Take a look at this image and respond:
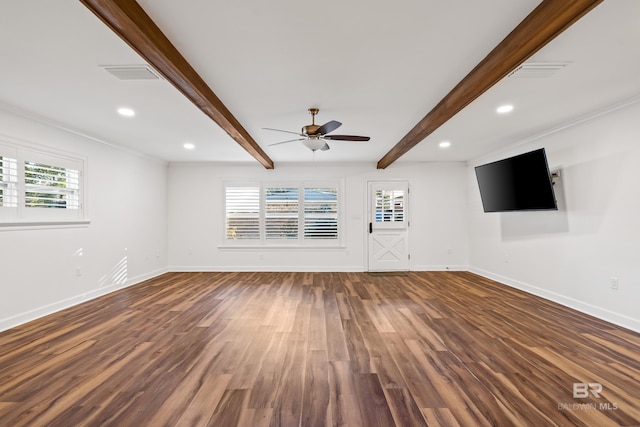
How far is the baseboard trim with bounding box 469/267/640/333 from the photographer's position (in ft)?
10.5

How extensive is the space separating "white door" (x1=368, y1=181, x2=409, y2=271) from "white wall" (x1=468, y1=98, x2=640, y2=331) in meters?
2.23

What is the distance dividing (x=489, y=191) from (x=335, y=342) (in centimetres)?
409

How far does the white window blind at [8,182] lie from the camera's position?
10.9 feet

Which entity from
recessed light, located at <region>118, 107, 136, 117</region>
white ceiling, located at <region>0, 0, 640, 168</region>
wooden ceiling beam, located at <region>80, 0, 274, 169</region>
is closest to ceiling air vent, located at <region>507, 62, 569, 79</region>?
white ceiling, located at <region>0, 0, 640, 168</region>

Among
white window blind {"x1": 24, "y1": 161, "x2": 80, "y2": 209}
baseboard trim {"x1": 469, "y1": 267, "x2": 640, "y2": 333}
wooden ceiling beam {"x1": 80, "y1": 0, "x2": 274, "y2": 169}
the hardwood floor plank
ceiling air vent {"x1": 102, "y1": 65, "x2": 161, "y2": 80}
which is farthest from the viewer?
white window blind {"x1": 24, "y1": 161, "x2": 80, "y2": 209}

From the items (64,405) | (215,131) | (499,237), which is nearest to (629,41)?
(499,237)

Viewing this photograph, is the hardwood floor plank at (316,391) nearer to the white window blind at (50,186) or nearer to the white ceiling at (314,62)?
the white ceiling at (314,62)

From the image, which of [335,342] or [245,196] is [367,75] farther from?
[245,196]

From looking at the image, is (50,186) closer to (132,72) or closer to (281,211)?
(132,72)

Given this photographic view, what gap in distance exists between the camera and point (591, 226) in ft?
12.2

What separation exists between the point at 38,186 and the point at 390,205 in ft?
20.3

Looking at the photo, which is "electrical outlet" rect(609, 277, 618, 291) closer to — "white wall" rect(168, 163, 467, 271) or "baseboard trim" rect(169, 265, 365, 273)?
"white wall" rect(168, 163, 467, 271)

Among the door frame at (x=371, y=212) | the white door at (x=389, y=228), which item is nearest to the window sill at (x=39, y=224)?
the door frame at (x=371, y=212)

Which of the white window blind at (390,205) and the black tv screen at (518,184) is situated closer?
the black tv screen at (518,184)
